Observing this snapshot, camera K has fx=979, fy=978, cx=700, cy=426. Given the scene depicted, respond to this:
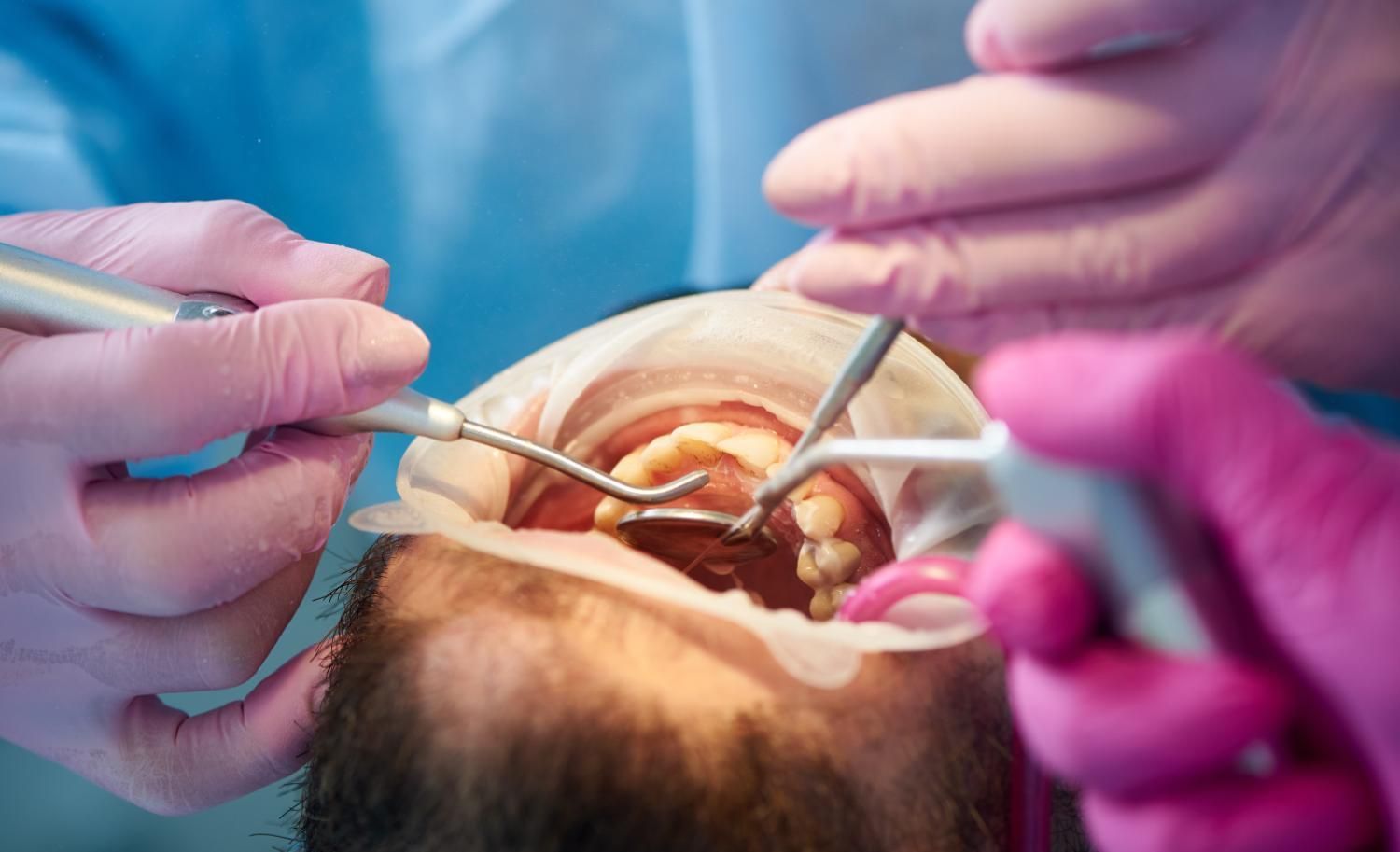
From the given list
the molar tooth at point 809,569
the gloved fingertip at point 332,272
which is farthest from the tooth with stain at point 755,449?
the gloved fingertip at point 332,272

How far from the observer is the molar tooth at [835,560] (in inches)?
41.6

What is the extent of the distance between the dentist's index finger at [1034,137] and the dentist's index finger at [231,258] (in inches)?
25.5

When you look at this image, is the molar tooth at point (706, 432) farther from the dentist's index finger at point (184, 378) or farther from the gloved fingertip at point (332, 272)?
the gloved fingertip at point (332, 272)

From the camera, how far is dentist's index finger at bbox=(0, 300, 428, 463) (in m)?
0.95

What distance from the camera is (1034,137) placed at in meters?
0.76

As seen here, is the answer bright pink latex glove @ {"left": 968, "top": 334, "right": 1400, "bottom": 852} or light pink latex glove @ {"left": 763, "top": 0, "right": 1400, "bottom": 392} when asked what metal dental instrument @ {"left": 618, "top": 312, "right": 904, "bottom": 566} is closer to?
light pink latex glove @ {"left": 763, "top": 0, "right": 1400, "bottom": 392}

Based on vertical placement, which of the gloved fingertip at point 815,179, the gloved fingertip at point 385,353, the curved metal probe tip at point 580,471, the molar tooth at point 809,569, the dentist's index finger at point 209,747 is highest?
the gloved fingertip at point 815,179

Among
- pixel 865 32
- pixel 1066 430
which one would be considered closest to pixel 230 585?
pixel 1066 430

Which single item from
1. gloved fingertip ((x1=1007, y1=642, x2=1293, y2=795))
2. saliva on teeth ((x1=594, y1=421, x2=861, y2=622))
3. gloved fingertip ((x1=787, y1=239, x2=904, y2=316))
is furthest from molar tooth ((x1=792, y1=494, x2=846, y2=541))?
gloved fingertip ((x1=1007, y1=642, x2=1293, y2=795))

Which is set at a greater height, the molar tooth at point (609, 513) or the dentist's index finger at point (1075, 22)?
the dentist's index finger at point (1075, 22)

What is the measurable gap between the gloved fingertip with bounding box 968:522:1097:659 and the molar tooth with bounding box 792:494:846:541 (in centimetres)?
45

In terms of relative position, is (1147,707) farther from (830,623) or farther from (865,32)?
(865,32)

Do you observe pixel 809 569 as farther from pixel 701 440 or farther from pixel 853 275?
pixel 853 275

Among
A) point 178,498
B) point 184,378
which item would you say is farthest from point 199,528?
point 184,378
